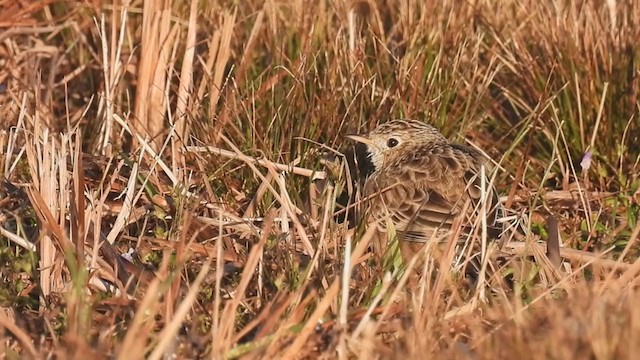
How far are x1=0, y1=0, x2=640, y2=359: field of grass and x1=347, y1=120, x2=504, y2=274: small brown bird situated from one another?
0.16m

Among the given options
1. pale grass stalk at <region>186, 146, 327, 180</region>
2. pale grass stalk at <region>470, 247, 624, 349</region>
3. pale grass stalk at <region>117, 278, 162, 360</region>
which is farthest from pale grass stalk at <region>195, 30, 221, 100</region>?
pale grass stalk at <region>117, 278, 162, 360</region>

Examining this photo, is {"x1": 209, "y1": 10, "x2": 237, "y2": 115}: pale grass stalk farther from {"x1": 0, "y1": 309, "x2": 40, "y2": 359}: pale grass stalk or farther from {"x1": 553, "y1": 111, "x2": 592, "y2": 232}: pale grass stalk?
{"x1": 0, "y1": 309, "x2": 40, "y2": 359}: pale grass stalk

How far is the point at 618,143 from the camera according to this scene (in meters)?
6.17

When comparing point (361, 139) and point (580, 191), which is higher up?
point (361, 139)

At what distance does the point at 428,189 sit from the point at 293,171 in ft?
1.96

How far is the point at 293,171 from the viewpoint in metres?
5.61

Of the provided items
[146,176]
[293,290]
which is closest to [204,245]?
[146,176]

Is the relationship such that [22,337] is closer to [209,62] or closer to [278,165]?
[278,165]

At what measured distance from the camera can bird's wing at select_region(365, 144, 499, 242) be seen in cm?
532

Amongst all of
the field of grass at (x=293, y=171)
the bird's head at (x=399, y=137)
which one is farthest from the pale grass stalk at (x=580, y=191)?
the bird's head at (x=399, y=137)

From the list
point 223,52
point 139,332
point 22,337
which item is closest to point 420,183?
point 223,52

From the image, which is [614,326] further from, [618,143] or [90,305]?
[618,143]

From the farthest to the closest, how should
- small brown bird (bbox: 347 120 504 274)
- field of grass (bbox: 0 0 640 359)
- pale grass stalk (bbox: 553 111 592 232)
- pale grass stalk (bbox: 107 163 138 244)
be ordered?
pale grass stalk (bbox: 553 111 592 232)
small brown bird (bbox: 347 120 504 274)
pale grass stalk (bbox: 107 163 138 244)
field of grass (bbox: 0 0 640 359)

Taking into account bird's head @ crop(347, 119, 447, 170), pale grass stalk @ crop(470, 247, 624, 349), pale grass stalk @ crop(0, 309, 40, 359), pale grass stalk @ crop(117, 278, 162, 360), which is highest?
pale grass stalk @ crop(117, 278, 162, 360)
